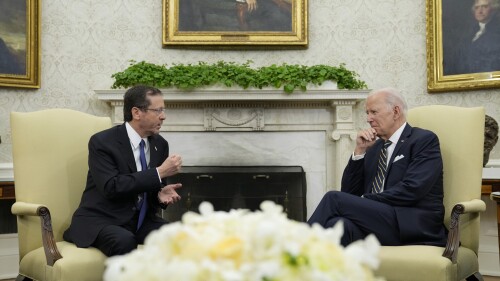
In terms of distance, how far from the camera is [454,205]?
328 centimetres

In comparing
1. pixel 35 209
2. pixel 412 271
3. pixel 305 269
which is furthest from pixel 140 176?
pixel 305 269

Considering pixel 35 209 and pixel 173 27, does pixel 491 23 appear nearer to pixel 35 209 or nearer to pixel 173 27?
pixel 173 27

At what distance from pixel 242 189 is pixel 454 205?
2.92 m

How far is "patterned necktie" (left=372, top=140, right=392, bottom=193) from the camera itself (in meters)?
3.63

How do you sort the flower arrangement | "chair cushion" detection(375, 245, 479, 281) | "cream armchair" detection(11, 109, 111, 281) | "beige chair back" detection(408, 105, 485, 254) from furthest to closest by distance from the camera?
"beige chair back" detection(408, 105, 485, 254) → "cream armchair" detection(11, 109, 111, 281) → "chair cushion" detection(375, 245, 479, 281) → the flower arrangement

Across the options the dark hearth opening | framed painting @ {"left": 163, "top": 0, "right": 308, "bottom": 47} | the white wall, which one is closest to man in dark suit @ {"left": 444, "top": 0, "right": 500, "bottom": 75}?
the white wall

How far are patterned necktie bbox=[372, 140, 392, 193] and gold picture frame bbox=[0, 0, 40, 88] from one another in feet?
12.7

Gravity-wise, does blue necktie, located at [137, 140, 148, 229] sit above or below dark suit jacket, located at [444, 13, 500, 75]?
below

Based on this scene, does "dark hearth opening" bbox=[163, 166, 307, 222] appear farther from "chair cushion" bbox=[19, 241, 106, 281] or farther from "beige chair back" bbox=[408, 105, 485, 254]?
"chair cushion" bbox=[19, 241, 106, 281]

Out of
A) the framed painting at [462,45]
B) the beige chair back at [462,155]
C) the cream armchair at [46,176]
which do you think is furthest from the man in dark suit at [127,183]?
the framed painting at [462,45]

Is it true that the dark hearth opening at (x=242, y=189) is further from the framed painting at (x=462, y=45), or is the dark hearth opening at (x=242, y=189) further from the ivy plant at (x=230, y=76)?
the framed painting at (x=462, y=45)

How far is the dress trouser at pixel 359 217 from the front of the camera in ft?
10.9

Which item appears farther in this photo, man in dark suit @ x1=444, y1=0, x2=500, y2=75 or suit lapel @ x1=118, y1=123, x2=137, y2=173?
man in dark suit @ x1=444, y1=0, x2=500, y2=75

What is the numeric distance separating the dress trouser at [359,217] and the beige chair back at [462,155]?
1.55 feet
